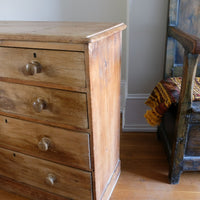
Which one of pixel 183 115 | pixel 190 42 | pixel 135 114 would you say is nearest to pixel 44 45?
pixel 190 42

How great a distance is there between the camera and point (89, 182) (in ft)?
3.25

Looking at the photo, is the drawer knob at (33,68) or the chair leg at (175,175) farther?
the chair leg at (175,175)

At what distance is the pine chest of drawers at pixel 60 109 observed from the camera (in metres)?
0.79

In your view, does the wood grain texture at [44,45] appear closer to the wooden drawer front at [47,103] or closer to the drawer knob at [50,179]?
the wooden drawer front at [47,103]

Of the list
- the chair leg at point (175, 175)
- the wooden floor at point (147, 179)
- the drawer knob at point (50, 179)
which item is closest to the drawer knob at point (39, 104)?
the drawer knob at point (50, 179)

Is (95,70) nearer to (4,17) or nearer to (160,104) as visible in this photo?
(160,104)

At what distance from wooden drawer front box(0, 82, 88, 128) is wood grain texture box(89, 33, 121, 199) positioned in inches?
2.2

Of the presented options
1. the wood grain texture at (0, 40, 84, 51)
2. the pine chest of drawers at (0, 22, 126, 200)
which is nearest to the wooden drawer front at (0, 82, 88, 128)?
the pine chest of drawers at (0, 22, 126, 200)

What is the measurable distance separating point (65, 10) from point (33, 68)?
1089 mm

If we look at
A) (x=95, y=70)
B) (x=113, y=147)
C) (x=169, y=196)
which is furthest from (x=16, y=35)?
(x=169, y=196)

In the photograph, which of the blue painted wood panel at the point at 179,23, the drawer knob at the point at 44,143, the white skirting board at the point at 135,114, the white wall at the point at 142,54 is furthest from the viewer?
the white skirting board at the point at 135,114

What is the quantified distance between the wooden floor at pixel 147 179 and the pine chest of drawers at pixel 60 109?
148mm

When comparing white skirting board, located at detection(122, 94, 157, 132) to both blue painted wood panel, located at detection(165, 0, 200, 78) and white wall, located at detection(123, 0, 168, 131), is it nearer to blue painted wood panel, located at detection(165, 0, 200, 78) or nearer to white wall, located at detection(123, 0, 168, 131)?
white wall, located at detection(123, 0, 168, 131)

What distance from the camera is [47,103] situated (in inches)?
35.3
